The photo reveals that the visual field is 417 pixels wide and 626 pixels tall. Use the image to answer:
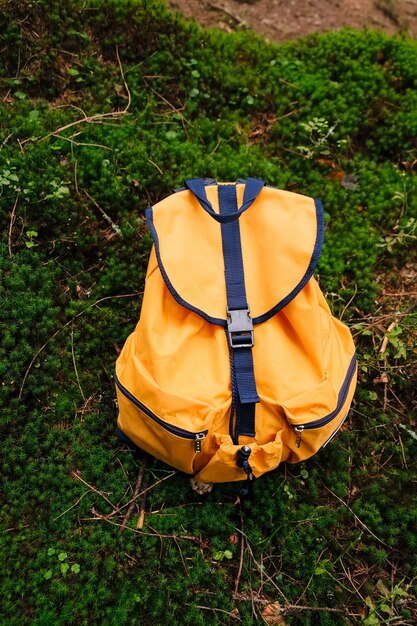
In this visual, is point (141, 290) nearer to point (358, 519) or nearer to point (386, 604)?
point (358, 519)

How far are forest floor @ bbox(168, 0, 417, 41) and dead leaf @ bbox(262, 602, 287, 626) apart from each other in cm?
439

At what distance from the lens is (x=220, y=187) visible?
108 inches

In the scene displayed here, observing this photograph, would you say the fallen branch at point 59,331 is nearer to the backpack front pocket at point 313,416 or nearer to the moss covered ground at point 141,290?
the moss covered ground at point 141,290

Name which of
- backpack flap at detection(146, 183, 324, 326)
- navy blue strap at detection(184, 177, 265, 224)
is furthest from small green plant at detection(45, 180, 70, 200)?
navy blue strap at detection(184, 177, 265, 224)

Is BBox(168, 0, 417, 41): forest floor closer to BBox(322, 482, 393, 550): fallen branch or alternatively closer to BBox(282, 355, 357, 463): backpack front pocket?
BBox(282, 355, 357, 463): backpack front pocket

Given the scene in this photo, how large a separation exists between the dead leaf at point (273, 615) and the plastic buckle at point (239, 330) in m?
1.46

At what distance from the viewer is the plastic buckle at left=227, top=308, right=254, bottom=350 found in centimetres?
250

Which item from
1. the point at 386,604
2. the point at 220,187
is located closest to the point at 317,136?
the point at 220,187

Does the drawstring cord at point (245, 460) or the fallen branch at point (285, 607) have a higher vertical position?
the drawstring cord at point (245, 460)

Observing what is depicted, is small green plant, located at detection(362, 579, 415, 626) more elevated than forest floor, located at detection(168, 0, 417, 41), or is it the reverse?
forest floor, located at detection(168, 0, 417, 41)

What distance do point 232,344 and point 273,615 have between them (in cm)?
152

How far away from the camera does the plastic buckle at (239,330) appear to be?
2500 millimetres

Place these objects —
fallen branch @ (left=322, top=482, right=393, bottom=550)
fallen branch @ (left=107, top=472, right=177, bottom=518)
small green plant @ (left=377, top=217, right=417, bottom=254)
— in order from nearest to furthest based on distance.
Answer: fallen branch @ (left=107, top=472, right=177, bottom=518) < fallen branch @ (left=322, top=482, right=393, bottom=550) < small green plant @ (left=377, top=217, right=417, bottom=254)

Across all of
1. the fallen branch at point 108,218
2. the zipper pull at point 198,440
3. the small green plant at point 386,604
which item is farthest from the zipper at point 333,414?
the fallen branch at point 108,218
